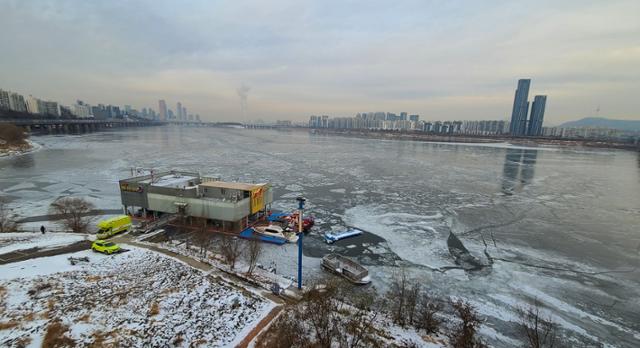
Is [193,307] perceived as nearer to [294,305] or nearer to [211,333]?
[211,333]

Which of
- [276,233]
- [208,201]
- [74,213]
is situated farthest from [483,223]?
[74,213]

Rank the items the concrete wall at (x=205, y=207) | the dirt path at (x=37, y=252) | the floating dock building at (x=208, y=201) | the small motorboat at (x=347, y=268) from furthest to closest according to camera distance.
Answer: the floating dock building at (x=208, y=201)
the concrete wall at (x=205, y=207)
the small motorboat at (x=347, y=268)
the dirt path at (x=37, y=252)

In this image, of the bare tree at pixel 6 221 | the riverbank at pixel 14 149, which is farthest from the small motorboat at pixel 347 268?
the riverbank at pixel 14 149

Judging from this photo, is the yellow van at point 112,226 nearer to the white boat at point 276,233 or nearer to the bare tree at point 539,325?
the white boat at point 276,233

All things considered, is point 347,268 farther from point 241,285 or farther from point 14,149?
point 14,149

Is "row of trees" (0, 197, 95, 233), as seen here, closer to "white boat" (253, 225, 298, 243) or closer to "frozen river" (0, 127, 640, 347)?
"frozen river" (0, 127, 640, 347)

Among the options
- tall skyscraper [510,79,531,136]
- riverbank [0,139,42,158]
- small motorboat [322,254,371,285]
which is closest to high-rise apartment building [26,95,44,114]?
riverbank [0,139,42,158]
